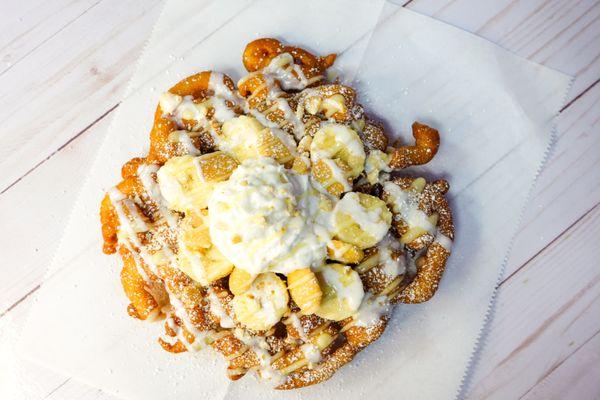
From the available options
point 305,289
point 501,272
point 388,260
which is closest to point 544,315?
point 501,272

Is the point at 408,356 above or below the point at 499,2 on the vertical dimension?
below

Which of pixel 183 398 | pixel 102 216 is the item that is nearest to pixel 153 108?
pixel 102 216

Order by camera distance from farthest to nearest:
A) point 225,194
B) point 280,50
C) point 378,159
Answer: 1. point 280,50
2. point 378,159
3. point 225,194

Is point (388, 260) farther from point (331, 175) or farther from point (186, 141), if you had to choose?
point (186, 141)

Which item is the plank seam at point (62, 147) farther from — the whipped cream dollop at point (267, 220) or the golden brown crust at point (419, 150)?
the golden brown crust at point (419, 150)

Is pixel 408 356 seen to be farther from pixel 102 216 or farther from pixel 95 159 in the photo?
pixel 95 159

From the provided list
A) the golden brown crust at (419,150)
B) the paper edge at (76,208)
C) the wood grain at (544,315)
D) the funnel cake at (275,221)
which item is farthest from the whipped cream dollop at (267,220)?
the wood grain at (544,315)

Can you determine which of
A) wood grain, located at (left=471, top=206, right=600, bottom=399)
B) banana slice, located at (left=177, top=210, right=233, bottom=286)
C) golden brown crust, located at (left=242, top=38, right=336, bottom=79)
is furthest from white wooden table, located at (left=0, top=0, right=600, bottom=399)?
banana slice, located at (left=177, top=210, right=233, bottom=286)
